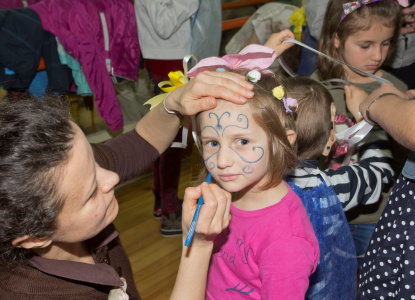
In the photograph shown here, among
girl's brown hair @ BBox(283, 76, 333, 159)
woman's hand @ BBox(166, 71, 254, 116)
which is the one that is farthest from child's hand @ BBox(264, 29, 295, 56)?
woman's hand @ BBox(166, 71, 254, 116)

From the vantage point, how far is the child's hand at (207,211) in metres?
0.89

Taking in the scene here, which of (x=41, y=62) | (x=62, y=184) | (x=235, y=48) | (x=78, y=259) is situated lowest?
(x=235, y=48)

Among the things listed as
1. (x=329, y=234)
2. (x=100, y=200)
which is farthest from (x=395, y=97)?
(x=100, y=200)

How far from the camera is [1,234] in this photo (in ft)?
2.72

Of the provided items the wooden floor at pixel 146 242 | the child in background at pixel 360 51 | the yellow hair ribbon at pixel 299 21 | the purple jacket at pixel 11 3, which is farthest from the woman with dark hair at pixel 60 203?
the purple jacket at pixel 11 3

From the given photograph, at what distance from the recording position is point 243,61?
1192mm

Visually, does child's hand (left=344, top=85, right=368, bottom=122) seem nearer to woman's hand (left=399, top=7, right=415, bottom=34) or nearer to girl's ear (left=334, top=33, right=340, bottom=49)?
girl's ear (left=334, top=33, right=340, bottom=49)

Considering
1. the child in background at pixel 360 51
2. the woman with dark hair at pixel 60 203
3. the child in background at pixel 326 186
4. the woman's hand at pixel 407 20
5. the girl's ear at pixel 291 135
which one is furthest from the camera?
the woman's hand at pixel 407 20

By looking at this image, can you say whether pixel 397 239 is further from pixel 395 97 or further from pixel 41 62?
pixel 41 62

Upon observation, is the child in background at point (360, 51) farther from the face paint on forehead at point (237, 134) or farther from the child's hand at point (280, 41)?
the face paint on forehead at point (237, 134)

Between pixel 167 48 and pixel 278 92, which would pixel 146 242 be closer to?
pixel 167 48

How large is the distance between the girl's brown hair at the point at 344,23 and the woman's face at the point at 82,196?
1.26m

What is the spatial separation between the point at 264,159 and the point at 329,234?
1.43ft

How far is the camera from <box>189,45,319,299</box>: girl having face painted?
104 cm
